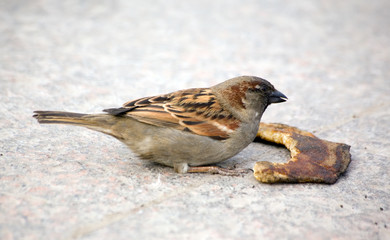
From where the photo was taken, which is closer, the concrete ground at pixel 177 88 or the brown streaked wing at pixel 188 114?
the concrete ground at pixel 177 88

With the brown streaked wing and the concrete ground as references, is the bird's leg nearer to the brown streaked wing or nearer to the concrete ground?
the concrete ground

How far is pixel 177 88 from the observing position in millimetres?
5613

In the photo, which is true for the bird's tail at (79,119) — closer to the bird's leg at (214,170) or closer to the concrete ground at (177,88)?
the concrete ground at (177,88)

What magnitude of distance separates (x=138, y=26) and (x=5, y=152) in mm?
4316

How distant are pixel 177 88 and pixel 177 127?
2049 mm

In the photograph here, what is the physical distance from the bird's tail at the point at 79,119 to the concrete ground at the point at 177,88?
11.4 inches

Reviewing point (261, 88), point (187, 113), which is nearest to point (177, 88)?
point (261, 88)

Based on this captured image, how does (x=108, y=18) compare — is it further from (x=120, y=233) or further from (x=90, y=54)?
(x=120, y=233)

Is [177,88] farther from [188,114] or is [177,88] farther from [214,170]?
[214,170]

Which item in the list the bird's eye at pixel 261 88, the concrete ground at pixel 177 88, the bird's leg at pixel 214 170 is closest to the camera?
the concrete ground at pixel 177 88

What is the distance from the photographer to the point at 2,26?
6.89 meters

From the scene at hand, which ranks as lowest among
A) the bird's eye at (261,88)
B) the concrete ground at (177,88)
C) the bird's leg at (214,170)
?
the bird's leg at (214,170)

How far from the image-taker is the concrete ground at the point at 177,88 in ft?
9.61

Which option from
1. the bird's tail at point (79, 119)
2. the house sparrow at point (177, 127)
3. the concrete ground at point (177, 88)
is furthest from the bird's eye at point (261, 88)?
the bird's tail at point (79, 119)
